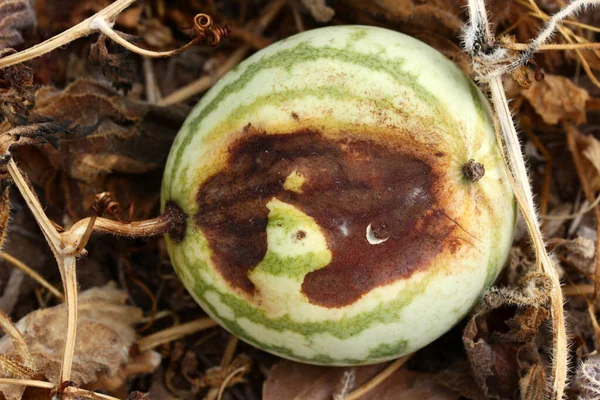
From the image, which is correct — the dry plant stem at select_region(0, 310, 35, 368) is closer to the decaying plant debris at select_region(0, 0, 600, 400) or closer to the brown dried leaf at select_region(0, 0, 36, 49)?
the decaying plant debris at select_region(0, 0, 600, 400)

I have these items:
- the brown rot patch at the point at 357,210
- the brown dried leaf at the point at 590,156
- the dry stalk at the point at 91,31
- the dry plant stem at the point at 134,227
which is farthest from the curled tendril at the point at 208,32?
the brown dried leaf at the point at 590,156

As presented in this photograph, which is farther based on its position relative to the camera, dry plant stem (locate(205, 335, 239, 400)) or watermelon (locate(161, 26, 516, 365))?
dry plant stem (locate(205, 335, 239, 400))

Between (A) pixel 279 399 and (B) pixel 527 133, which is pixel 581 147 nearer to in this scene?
(B) pixel 527 133

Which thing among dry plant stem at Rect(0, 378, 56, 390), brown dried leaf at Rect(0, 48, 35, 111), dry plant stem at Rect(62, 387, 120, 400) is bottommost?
dry plant stem at Rect(62, 387, 120, 400)

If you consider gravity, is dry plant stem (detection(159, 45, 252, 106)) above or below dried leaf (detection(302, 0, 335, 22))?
below

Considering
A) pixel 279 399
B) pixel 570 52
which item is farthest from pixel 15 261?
pixel 570 52

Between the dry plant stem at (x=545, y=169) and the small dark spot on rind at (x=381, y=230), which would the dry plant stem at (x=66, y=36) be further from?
the dry plant stem at (x=545, y=169)

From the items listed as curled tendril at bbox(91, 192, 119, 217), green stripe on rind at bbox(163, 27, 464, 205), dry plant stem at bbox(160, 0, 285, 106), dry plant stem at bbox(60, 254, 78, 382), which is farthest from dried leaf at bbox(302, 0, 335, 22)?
dry plant stem at bbox(60, 254, 78, 382)
